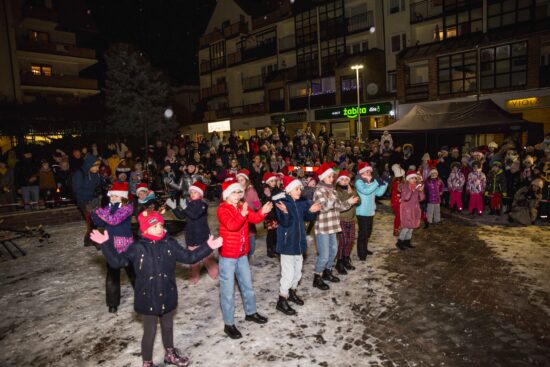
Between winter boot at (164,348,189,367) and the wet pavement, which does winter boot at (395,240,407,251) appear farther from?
winter boot at (164,348,189,367)

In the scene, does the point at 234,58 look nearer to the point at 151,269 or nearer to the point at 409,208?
the point at 409,208

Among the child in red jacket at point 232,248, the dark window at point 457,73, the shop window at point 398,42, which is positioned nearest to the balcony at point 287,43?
the shop window at point 398,42

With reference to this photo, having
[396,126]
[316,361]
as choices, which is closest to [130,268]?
[316,361]

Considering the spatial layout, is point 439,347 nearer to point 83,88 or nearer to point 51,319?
point 51,319

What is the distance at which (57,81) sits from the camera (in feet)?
105

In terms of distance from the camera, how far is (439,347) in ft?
13.4

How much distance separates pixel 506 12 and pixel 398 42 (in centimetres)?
762

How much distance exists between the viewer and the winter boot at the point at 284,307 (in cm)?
496

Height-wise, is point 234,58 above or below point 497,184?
above

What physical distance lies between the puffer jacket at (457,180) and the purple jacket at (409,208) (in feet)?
14.7

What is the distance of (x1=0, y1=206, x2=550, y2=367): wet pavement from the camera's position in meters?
4.04

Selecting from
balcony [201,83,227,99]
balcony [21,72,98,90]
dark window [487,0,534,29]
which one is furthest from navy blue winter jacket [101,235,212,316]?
balcony [201,83,227,99]

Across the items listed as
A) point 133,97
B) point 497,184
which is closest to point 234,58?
point 133,97

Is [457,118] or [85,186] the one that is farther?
[457,118]
